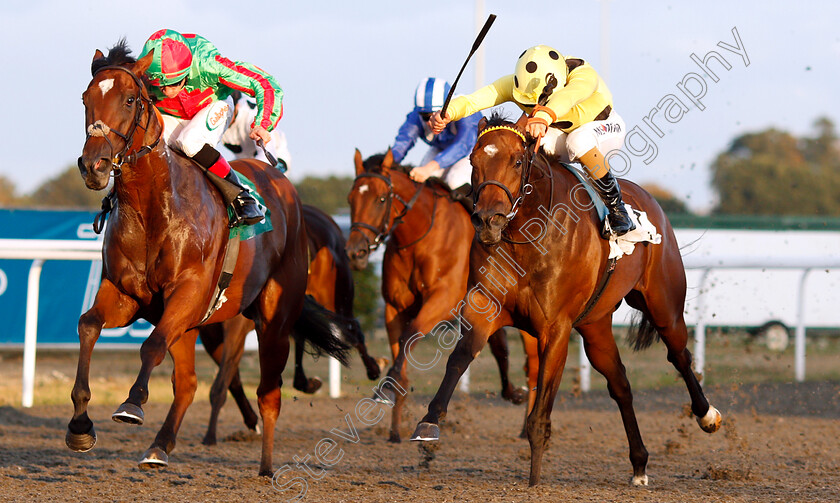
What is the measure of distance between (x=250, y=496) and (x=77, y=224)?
5.45 meters

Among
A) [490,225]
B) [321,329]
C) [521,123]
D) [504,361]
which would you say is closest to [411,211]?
[321,329]

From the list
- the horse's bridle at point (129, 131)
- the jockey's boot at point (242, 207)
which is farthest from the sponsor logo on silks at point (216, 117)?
the horse's bridle at point (129, 131)

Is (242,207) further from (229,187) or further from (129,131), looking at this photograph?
(129,131)

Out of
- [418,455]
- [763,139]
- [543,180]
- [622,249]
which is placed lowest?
[418,455]

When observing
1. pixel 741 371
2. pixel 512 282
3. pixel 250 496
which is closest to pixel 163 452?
pixel 250 496

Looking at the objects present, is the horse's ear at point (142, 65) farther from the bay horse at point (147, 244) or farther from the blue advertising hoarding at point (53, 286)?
the blue advertising hoarding at point (53, 286)

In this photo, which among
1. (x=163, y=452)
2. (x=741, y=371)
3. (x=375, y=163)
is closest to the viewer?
(x=163, y=452)

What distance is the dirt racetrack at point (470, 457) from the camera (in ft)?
14.5

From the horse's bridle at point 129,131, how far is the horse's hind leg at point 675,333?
2803 millimetres

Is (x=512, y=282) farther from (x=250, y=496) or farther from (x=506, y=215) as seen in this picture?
(x=250, y=496)

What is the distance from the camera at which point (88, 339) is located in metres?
3.95

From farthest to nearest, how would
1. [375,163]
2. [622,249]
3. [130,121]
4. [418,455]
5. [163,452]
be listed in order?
[375,163], [418,455], [622,249], [163,452], [130,121]

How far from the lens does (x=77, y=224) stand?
355 inches

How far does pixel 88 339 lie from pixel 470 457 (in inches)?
103
